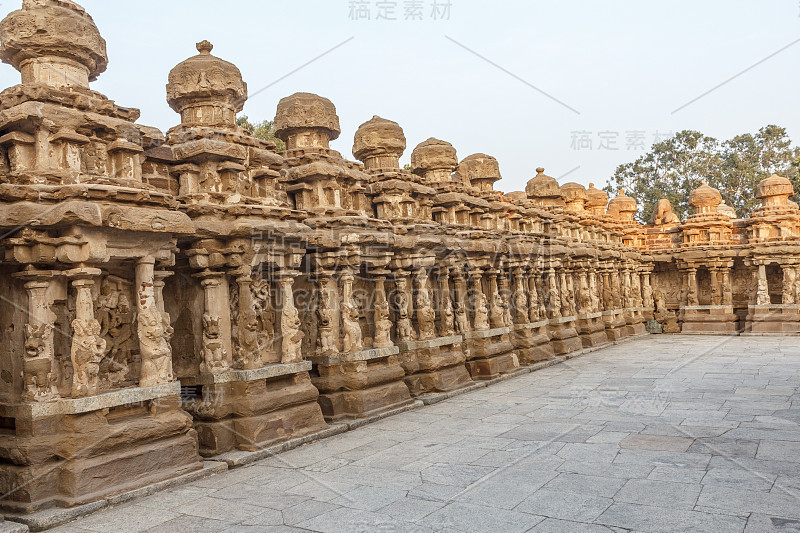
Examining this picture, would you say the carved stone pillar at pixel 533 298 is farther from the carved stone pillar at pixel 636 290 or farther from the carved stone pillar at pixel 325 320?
the carved stone pillar at pixel 636 290

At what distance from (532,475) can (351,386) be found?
141 inches

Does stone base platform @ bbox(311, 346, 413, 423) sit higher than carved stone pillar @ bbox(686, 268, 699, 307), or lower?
lower

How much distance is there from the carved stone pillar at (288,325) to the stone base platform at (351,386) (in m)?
1.00

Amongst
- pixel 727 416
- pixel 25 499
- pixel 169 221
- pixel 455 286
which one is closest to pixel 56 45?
pixel 169 221

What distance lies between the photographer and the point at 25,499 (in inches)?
212

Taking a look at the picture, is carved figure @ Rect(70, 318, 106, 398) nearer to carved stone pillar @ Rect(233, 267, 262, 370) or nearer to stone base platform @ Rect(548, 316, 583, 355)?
carved stone pillar @ Rect(233, 267, 262, 370)

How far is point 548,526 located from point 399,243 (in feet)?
20.2

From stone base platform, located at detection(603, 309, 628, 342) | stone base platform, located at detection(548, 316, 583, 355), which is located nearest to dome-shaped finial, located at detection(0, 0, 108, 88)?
stone base platform, located at detection(548, 316, 583, 355)

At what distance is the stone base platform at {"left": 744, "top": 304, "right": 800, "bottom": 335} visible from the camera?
→ 1952 cm

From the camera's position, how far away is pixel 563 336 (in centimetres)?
1600

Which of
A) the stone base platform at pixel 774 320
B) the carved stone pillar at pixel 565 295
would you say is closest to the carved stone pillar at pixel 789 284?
the stone base platform at pixel 774 320

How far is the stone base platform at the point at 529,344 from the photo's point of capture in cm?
1419

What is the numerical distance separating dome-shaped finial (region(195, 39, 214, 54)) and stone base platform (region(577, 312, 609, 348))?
12544mm

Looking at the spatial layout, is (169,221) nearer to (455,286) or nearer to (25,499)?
(25,499)
